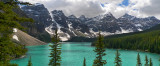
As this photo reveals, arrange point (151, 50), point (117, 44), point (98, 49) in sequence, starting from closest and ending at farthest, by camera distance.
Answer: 1. point (98, 49)
2. point (151, 50)
3. point (117, 44)

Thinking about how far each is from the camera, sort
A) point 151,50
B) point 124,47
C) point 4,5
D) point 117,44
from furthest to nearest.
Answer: point 117,44, point 124,47, point 151,50, point 4,5

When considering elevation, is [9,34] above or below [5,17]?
below

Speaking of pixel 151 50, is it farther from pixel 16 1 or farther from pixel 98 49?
pixel 16 1

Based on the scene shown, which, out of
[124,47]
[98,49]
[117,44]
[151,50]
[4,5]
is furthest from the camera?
[117,44]

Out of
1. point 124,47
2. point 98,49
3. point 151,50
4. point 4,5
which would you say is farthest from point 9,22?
point 124,47

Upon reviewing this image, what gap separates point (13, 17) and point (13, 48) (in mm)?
1761

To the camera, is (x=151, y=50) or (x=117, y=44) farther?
(x=117, y=44)

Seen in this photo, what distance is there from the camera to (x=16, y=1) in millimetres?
9148

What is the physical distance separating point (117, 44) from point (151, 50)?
55873 millimetres

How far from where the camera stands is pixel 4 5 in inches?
340

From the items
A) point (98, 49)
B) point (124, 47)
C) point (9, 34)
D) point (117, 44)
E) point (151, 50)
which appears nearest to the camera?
point (9, 34)

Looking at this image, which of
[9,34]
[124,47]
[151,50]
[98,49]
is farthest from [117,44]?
[9,34]

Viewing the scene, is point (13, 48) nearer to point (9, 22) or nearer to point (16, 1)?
point (9, 22)

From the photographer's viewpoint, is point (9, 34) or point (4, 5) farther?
point (9, 34)
